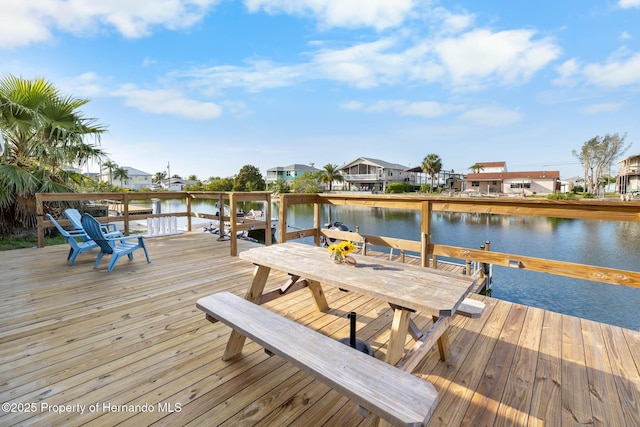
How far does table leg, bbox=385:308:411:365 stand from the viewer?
1348 millimetres

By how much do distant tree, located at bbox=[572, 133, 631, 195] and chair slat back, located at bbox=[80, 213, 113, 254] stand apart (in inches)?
1877

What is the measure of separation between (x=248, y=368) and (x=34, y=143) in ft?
25.1

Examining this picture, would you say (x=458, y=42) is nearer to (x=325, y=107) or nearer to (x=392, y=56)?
(x=392, y=56)

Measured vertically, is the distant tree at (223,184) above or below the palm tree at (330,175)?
below

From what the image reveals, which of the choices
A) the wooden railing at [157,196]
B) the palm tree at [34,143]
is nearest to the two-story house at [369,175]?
the wooden railing at [157,196]

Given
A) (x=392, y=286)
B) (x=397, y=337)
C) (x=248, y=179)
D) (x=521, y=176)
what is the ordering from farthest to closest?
(x=248, y=179), (x=521, y=176), (x=392, y=286), (x=397, y=337)

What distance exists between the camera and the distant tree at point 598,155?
35156mm

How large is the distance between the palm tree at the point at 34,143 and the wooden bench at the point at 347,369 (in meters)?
7.03

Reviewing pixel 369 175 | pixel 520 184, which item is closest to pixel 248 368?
pixel 369 175

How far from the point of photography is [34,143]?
20.3 feet

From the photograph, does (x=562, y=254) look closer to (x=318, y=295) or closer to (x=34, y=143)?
(x=318, y=295)

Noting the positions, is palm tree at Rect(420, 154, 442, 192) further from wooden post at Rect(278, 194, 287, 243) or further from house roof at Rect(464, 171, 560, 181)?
wooden post at Rect(278, 194, 287, 243)

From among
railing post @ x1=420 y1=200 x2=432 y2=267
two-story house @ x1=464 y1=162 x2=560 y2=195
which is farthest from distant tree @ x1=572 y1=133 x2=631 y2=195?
railing post @ x1=420 y1=200 x2=432 y2=267

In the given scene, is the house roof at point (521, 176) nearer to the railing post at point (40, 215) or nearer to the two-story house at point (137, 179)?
the railing post at point (40, 215)
